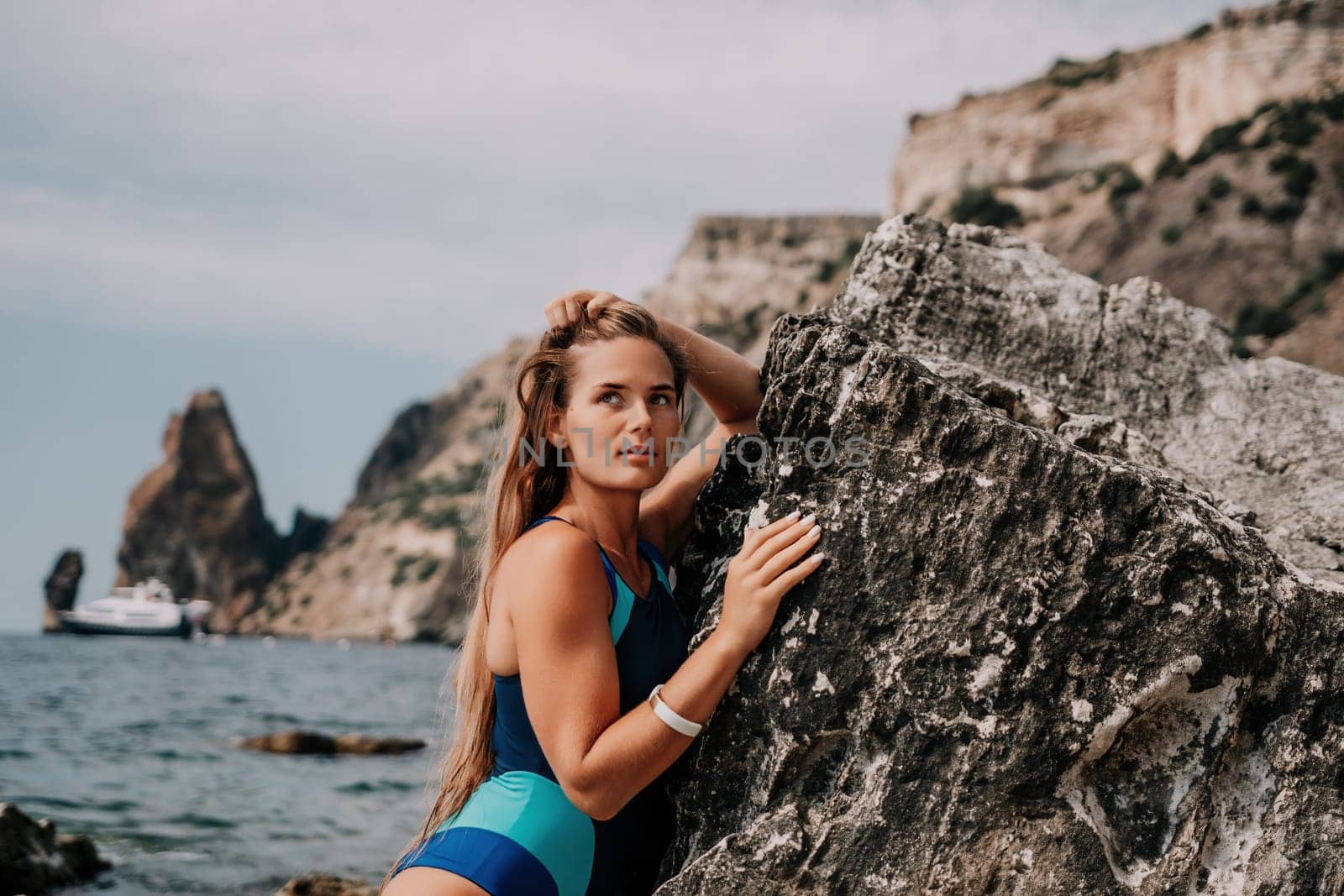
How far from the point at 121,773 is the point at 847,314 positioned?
15.0 metres

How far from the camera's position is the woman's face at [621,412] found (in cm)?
277

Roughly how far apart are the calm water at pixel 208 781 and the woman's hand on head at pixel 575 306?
3.45ft

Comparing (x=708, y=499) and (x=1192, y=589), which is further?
(x=708, y=499)

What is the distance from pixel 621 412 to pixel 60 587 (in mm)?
108985

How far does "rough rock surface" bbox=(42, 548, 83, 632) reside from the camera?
9612 centimetres

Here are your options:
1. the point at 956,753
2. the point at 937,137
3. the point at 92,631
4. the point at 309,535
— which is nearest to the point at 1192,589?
the point at 956,753

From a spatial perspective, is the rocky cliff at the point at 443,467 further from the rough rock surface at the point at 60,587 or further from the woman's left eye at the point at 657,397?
the woman's left eye at the point at 657,397

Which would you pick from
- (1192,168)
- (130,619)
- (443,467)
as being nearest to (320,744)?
(1192,168)

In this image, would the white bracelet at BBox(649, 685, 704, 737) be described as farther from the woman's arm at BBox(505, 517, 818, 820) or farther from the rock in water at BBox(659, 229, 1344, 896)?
the rock in water at BBox(659, 229, 1344, 896)

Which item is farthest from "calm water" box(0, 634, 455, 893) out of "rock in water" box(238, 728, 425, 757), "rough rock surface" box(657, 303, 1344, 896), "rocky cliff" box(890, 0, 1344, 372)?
"rocky cliff" box(890, 0, 1344, 372)

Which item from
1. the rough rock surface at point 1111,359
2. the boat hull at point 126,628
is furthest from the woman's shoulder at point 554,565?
the boat hull at point 126,628

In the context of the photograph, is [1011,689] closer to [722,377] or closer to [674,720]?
[674,720]

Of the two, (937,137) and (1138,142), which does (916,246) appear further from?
(937,137)

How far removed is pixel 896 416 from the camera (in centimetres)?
253
